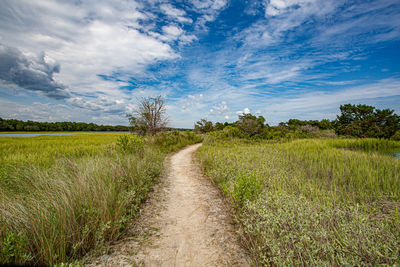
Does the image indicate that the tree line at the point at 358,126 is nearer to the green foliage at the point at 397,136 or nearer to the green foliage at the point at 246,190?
the green foliage at the point at 397,136

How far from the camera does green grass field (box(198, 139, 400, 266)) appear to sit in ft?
6.41

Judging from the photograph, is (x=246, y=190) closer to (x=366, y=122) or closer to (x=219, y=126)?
(x=366, y=122)

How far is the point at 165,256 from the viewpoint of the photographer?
271 cm

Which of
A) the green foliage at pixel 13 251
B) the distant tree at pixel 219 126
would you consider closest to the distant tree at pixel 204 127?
the distant tree at pixel 219 126

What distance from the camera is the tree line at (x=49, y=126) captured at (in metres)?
27.8

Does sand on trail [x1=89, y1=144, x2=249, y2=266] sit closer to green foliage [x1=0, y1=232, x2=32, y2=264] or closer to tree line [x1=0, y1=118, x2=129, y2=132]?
green foliage [x1=0, y1=232, x2=32, y2=264]

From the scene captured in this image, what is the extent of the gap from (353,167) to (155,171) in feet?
24.7

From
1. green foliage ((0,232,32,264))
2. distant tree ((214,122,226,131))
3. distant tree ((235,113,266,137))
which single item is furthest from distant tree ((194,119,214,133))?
green foliage ((0,232,32,264))

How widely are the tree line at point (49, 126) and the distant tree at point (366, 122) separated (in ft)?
149

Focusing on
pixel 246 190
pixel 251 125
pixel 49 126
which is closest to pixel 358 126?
pixel 251 125

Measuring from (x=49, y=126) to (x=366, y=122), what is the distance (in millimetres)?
57872

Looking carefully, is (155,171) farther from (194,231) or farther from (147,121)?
(147,121)

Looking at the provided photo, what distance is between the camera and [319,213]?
2701 millimetres

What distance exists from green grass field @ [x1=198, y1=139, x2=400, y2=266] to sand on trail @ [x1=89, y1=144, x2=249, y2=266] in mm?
401
